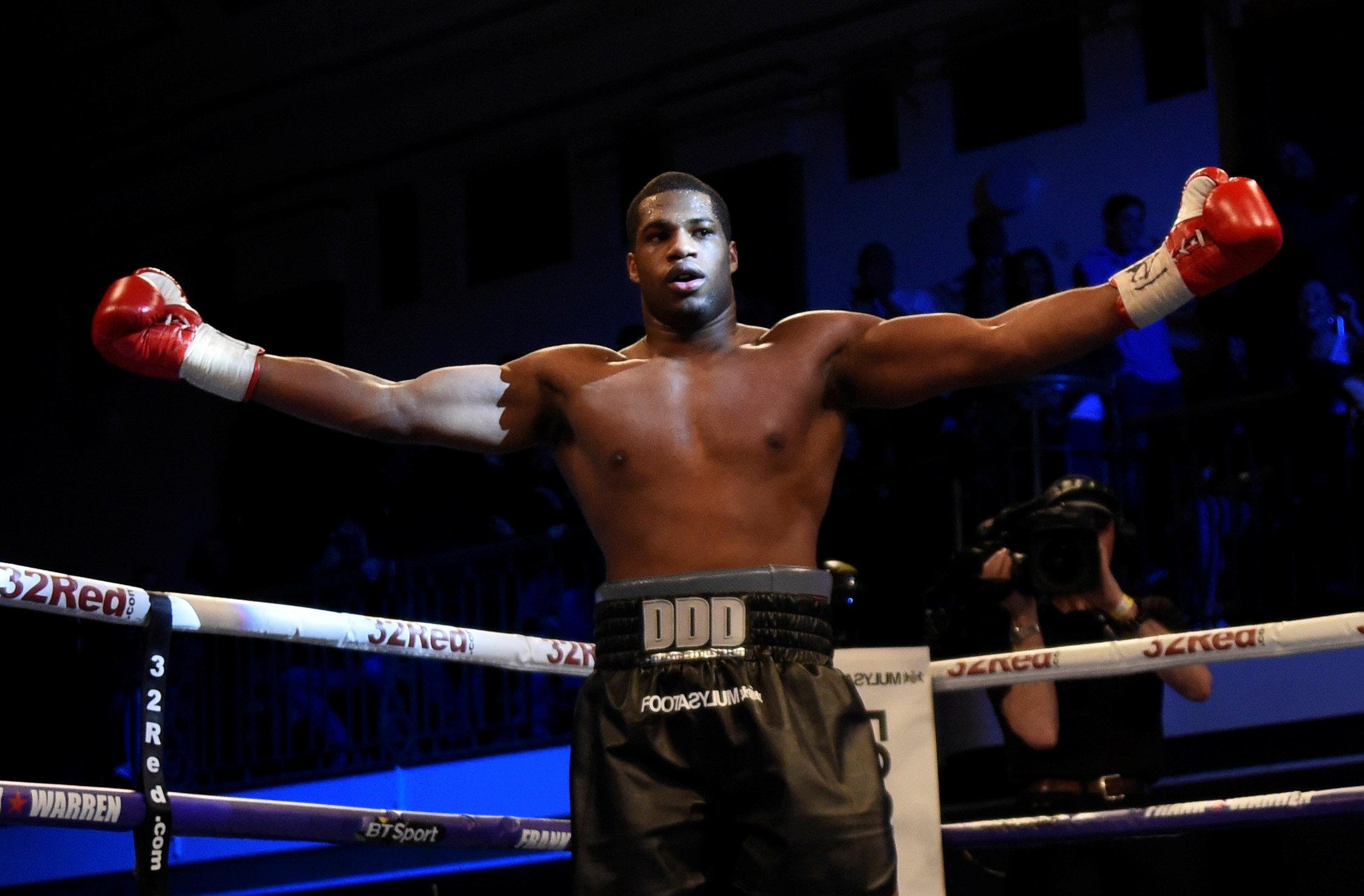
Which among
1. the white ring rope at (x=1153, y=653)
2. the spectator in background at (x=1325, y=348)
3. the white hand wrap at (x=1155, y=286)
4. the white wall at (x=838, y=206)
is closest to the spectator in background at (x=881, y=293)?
the white wall at (x=838, y=206)

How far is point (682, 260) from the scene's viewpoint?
1960 millimetres

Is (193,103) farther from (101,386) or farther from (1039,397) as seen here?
(1039,397)

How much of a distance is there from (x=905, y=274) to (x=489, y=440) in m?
5.11

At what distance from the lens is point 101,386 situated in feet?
31.4

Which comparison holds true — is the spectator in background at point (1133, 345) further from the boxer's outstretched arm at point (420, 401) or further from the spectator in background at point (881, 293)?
the boxer's outstretched arm at point (420, 401)

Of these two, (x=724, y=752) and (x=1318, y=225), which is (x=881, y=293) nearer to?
(x=1318, y=225)

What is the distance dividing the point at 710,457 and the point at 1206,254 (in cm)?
60

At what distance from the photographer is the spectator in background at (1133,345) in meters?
5.06

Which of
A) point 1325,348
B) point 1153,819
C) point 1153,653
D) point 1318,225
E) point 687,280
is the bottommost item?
point 1153,819

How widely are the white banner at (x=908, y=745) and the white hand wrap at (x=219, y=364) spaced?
976 millimetres

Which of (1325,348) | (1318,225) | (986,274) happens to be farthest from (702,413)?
(1318,225)

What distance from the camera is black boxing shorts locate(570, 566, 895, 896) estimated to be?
1722mm

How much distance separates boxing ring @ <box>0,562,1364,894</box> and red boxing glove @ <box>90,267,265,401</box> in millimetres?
260

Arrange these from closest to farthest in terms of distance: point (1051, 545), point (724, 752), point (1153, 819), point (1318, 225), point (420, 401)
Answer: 1. point (724, 752)
2. point (420, 401)
3. point (1153, 819)
4. point (1051, 545)
5. point (1318, 225)
